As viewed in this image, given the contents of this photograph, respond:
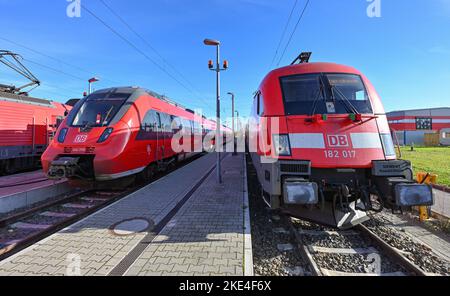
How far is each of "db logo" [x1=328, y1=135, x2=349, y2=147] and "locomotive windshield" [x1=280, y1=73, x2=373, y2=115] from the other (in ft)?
1.72

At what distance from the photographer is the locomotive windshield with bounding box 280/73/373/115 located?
4367mm

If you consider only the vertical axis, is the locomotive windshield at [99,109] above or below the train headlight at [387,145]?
above

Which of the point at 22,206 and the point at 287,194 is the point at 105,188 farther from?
the point at 287,194

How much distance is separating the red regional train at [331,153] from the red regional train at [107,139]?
411 centimetres

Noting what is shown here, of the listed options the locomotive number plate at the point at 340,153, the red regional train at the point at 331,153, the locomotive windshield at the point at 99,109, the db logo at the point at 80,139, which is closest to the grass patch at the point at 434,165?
the red regional train at the point at 331,153

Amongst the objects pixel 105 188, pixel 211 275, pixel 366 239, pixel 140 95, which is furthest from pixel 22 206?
pixel 366 239

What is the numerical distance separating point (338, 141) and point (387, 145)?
0.95m

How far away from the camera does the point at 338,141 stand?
13.3 feet

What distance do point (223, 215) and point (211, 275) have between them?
2.17 m

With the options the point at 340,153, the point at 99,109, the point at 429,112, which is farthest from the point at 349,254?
the point at 429,112

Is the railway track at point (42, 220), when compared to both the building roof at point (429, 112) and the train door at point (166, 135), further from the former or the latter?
the building roof at point (429, 112)

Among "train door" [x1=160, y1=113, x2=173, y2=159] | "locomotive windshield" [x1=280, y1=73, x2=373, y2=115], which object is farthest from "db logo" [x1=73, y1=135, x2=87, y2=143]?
"locomotive windshield" [x1=280, y1=73, x2=373, y2=115]

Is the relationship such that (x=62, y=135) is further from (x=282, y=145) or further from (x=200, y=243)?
(x=282, y=145)

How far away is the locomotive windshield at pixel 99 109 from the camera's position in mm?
6711
